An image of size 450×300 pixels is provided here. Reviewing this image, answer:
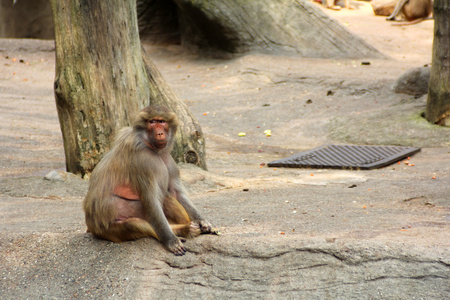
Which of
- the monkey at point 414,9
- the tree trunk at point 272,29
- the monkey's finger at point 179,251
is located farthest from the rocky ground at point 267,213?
the monkey at point 414,9

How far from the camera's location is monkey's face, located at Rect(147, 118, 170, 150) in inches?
145

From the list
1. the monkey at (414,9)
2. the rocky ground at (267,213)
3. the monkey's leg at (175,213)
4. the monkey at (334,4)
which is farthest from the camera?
the monkey at (334,4)

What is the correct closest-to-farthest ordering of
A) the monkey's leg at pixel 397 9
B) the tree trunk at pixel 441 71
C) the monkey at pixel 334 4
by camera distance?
the tree trunk at pixel 441 71
the monkey's leg at pixel 397 9
the monkey at pixel 334 4

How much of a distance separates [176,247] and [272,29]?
469 inches

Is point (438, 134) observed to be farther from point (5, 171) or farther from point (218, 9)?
point (218, 9)

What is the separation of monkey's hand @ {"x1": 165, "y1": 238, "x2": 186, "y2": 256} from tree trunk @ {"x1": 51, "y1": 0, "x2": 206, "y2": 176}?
2.49 metres

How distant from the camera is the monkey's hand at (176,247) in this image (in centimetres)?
370

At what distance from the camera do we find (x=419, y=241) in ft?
11.8

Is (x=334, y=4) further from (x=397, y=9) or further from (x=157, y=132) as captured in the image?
(x=157, y=132)

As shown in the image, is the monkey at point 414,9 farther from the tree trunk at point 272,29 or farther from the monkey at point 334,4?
the tree trunk at point 272,29

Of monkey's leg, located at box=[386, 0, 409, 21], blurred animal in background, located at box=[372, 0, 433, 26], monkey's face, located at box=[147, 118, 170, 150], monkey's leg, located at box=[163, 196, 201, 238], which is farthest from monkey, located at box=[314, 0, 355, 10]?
monkey's face, located at box=[147, 118, 170, 150]

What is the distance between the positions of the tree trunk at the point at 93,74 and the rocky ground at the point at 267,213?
0.47 m

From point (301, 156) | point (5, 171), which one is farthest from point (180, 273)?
point (301, 156)

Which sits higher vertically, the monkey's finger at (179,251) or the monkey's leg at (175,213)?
the monkey's leg at (175,213)
